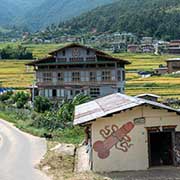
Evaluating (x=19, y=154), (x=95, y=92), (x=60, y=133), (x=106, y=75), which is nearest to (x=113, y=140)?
(x=19, y=154)

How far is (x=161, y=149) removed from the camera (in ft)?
66.0

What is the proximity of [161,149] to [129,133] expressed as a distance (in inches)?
83.0

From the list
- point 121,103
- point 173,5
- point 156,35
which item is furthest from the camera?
point 173,5

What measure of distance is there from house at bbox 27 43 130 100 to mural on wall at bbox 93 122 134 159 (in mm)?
27327

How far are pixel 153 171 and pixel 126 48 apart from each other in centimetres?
10805

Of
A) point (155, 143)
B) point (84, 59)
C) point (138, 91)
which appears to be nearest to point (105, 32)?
point (138, 91)

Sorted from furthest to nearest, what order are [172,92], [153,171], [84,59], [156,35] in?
[156,35] < [172,92] < [84,59] < [153,171]

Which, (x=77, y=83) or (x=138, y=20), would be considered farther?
(x=138, y=20)

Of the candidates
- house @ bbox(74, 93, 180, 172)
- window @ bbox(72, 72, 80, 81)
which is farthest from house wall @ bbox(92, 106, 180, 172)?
window @ bbox(72, 72, 80, 81)

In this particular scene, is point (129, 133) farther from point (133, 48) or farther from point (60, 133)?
point (133, 48)

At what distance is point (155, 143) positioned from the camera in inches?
832

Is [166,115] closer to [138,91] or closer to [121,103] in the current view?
[121,103]

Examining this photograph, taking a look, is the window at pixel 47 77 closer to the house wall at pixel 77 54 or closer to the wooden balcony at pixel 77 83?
the wooden balcony at pixel 77 83

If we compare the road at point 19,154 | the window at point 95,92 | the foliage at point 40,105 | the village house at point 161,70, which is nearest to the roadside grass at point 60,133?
the road at point 19,154
